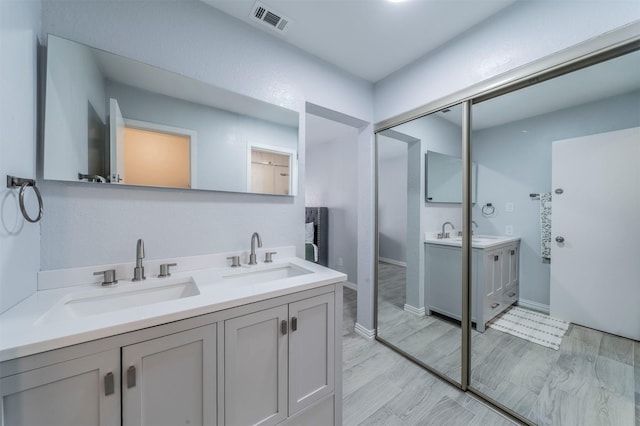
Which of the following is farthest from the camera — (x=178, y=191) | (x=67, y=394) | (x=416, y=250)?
(x=416, y=250)

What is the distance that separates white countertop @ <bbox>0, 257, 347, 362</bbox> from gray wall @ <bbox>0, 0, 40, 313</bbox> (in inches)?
3.5

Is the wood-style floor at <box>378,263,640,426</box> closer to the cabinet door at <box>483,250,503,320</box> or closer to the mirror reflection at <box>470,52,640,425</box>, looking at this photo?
the mirror reflection at <box>470,52,640,425</box>

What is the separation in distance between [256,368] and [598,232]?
2.17 m

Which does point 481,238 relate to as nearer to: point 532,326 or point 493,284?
point 493,284

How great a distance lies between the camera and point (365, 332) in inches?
93.7

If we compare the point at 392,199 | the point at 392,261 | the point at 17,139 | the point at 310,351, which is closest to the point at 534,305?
the point at 392,261

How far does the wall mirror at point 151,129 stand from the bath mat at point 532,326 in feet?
6.48

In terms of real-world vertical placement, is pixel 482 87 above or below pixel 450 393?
above

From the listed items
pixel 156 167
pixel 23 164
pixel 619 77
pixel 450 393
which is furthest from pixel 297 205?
pixel 619 77

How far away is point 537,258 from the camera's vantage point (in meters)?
1.67

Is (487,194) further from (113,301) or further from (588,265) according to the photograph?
(113,301)

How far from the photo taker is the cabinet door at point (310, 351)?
1.14m

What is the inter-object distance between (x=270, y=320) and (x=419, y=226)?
1.61m

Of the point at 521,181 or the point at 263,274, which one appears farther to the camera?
the point at 521,181
